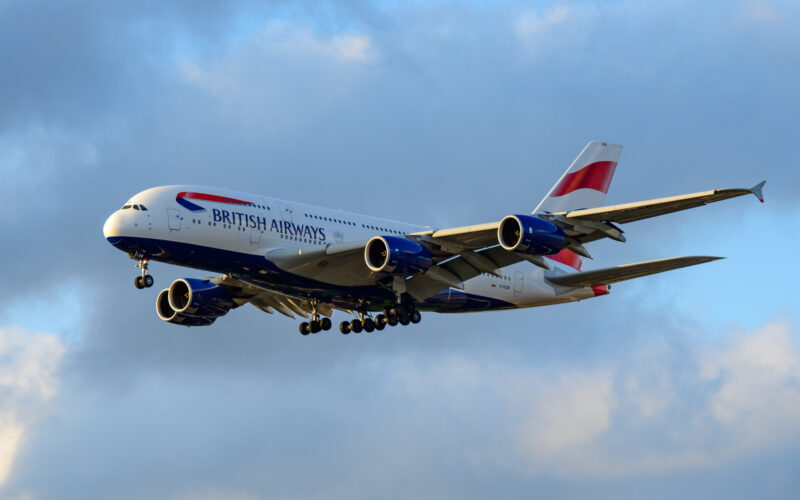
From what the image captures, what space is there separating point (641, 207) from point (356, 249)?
12692 millimetres

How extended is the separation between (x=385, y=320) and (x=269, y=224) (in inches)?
318

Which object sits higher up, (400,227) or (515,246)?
(400,227)

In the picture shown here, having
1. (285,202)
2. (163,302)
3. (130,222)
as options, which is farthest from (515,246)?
(163,302)

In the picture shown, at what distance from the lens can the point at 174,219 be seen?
168 feet

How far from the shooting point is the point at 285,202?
55094mm

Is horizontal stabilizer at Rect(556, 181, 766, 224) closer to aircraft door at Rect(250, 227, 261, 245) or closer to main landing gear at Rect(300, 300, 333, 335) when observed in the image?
aircraft door at Rect(250, 227, 261, 245)

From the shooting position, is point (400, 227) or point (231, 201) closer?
point (231, 201)

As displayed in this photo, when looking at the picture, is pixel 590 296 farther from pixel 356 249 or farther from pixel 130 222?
pixel 130 222

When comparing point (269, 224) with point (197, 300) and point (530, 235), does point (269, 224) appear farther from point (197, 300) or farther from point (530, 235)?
point (530, 235)

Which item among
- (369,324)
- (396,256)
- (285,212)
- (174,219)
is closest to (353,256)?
(396,256)

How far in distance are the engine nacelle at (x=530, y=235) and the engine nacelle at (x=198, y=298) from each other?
57.9 ft

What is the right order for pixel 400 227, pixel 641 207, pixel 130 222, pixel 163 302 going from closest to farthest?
1. pixel 641 207
2. pixel 130 222
3. pixel 400 227
4. pixel 163 302

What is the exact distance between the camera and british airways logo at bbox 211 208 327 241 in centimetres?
5219

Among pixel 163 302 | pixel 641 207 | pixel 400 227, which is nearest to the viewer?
pixel 641 207
